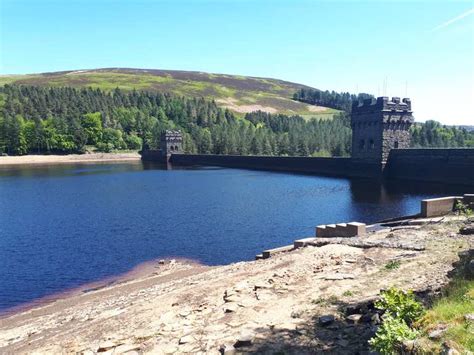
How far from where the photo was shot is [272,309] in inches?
473

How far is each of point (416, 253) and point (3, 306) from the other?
19970mm

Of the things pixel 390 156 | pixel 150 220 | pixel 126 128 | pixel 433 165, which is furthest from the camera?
pixel 126 128

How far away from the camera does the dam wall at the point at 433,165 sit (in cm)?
5594

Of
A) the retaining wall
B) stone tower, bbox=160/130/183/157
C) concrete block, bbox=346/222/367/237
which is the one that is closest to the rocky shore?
concrete block, bbox=346/222/367/237

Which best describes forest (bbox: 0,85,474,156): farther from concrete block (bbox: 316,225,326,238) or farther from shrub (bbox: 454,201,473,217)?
concrete block (bbox: 316,225,326,238)

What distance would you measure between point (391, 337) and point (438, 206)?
21695mm

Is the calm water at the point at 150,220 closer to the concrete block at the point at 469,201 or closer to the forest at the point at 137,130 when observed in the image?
the concrete block at the point at 469,201

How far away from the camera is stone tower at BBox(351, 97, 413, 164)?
226 ft

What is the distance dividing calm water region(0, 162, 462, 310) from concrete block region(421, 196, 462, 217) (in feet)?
34.2

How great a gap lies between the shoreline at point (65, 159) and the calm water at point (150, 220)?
67.7m

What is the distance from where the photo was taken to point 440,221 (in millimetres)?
22688

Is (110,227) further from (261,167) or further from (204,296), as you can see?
(261,167)

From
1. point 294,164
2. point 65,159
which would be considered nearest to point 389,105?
point 294,164

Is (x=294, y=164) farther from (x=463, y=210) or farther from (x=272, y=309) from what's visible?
(x=272, y=309)
